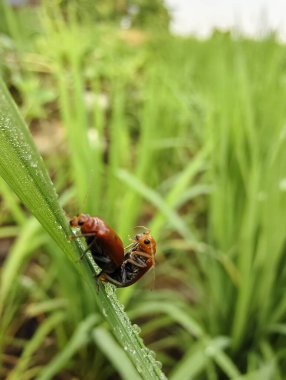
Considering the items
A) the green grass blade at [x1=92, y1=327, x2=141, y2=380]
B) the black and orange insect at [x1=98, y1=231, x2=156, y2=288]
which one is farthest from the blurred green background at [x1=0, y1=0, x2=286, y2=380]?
the black and orange insect at [x1=98, y1=231, x2=156, y2=288]

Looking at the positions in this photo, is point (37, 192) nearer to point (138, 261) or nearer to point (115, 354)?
point (138, 261)

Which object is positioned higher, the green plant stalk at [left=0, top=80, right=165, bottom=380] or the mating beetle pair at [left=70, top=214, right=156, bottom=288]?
the green plant stalk at [left=0, top=80, right=165, bottom=380]

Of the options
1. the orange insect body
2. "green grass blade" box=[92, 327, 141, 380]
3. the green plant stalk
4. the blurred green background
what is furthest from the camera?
the blurred green background

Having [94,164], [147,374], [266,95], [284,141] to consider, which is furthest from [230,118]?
[147,374]

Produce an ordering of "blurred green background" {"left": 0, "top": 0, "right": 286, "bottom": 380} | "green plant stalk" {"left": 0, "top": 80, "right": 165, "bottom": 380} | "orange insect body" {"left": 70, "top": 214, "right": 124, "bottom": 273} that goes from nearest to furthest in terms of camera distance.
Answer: "green plant stalk" {"left": 0, "top": 80, "right": 165, "bottom": 380}
"orange insect body" {"left": 70, "top": 214, "right": 124, "bottom": 273}
"blurred green background" {"left": 0, "top": 0, "right": 286, "bottom": 380}

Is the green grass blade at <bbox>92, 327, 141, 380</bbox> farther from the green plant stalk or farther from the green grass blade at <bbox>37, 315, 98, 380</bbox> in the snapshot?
the green plant stalk

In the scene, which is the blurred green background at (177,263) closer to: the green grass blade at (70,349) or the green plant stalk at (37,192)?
the green grass blade at (70,349)

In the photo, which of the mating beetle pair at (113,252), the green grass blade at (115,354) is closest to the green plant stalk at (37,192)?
the mating beetle pair at (113,252)

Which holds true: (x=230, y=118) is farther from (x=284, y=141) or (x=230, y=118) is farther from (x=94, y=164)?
(x=94, y=164)
